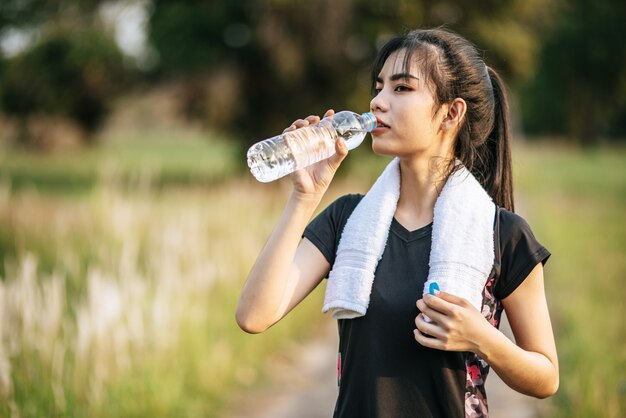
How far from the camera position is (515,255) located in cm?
184

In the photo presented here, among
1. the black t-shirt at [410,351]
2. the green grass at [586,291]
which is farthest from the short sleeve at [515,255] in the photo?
the green grass at [586,291]

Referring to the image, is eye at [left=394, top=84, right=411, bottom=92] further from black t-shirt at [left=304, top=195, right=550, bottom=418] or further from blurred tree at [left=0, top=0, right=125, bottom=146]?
blurred tree at [left=0, top=0, right=125, bottom=146]

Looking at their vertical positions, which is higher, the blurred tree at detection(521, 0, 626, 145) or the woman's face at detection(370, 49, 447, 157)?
the blurred tree at detection(521, 0, 626, 145)

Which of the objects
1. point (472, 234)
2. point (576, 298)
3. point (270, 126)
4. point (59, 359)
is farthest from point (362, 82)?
point (472, 234)

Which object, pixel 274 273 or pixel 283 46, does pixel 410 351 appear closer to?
pixel 274 273

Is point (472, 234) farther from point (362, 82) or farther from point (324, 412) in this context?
point (362, 82)

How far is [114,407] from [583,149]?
43684mm

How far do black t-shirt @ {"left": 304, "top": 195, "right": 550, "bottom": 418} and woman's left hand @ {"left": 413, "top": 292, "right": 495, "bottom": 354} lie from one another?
5.6 inches

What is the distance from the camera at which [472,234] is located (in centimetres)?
184

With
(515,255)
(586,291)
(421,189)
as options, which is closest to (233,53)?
(586,291)

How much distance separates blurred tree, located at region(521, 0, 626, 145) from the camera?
117 feet

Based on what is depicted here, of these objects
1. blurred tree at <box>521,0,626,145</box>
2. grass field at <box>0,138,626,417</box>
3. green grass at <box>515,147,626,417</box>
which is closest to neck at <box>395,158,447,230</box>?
green grass at <box>515,147,626,417</box>

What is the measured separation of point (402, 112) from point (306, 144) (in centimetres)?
29

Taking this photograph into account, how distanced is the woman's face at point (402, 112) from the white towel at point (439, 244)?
0.56 feet
